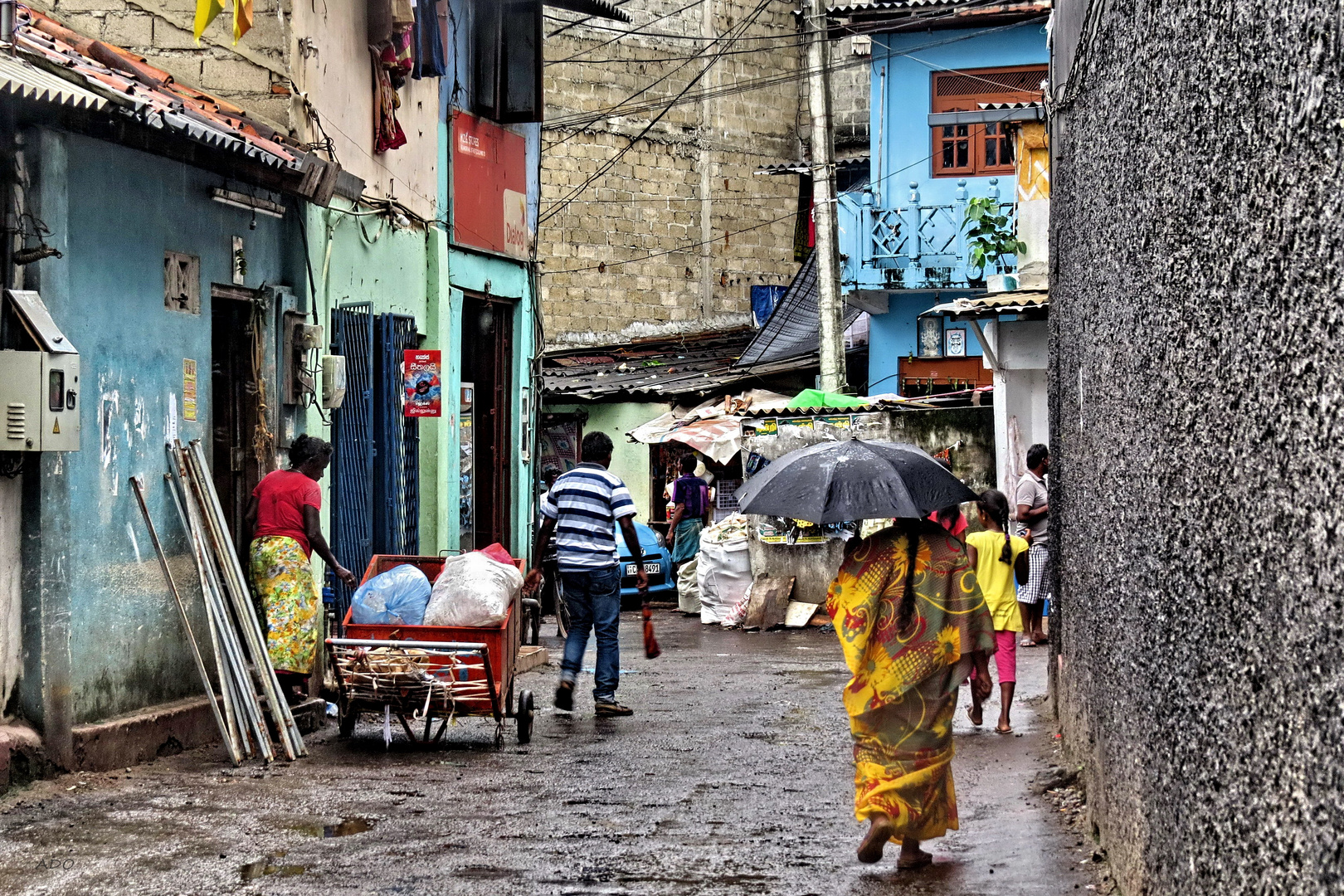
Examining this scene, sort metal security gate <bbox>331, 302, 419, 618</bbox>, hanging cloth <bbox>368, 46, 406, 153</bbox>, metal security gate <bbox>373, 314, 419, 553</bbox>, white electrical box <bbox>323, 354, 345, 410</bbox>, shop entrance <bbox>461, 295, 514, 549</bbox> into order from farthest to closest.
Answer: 1. shop entrance <bbox>461, 295, 514, 549</bbox>
2. hanging cloth <bbox>368, 46, 406, 153</bbox>
3. metal security gate <bbox>373, 314, 419, 553</bbox>
4. metal security gate <bbox>331, 302, 419, 618</bbox>
5. white electrical box <bbox>323, 354, 345, 410</bbox>

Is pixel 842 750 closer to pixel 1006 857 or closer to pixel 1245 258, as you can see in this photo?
pixel 1006 857

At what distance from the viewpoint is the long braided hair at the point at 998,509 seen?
10.3m

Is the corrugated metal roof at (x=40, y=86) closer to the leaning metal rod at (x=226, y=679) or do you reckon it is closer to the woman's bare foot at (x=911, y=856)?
the leaning metal rod at (x=226, y=679)

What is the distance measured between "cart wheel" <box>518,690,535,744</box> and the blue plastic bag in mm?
809

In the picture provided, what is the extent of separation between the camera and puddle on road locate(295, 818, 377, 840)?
6750 mm

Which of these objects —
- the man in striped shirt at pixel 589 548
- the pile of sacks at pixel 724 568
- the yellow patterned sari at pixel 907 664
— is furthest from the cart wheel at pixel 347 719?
the pile of sacks at pixel 724 568

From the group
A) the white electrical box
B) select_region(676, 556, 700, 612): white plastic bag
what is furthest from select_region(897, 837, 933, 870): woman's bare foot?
select_region(676, 556, 700, 612): white plastic bag

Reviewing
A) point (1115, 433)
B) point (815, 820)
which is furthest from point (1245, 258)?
point (815, 820)

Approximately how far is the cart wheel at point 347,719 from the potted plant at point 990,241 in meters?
9.90

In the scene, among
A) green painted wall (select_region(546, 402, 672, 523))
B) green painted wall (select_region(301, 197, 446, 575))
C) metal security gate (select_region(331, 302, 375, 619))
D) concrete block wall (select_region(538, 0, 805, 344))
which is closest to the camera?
green painted wall (select_region(301, 197, 446, 575))

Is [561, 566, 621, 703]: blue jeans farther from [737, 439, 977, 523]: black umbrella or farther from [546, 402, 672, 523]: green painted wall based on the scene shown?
[546, 402, 672, 523]: green painted wall

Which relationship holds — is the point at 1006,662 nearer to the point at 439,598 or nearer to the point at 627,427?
the point at 439,598

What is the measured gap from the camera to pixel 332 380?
434 inches

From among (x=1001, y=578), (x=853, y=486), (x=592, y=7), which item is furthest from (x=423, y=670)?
(x=592, y=7)
